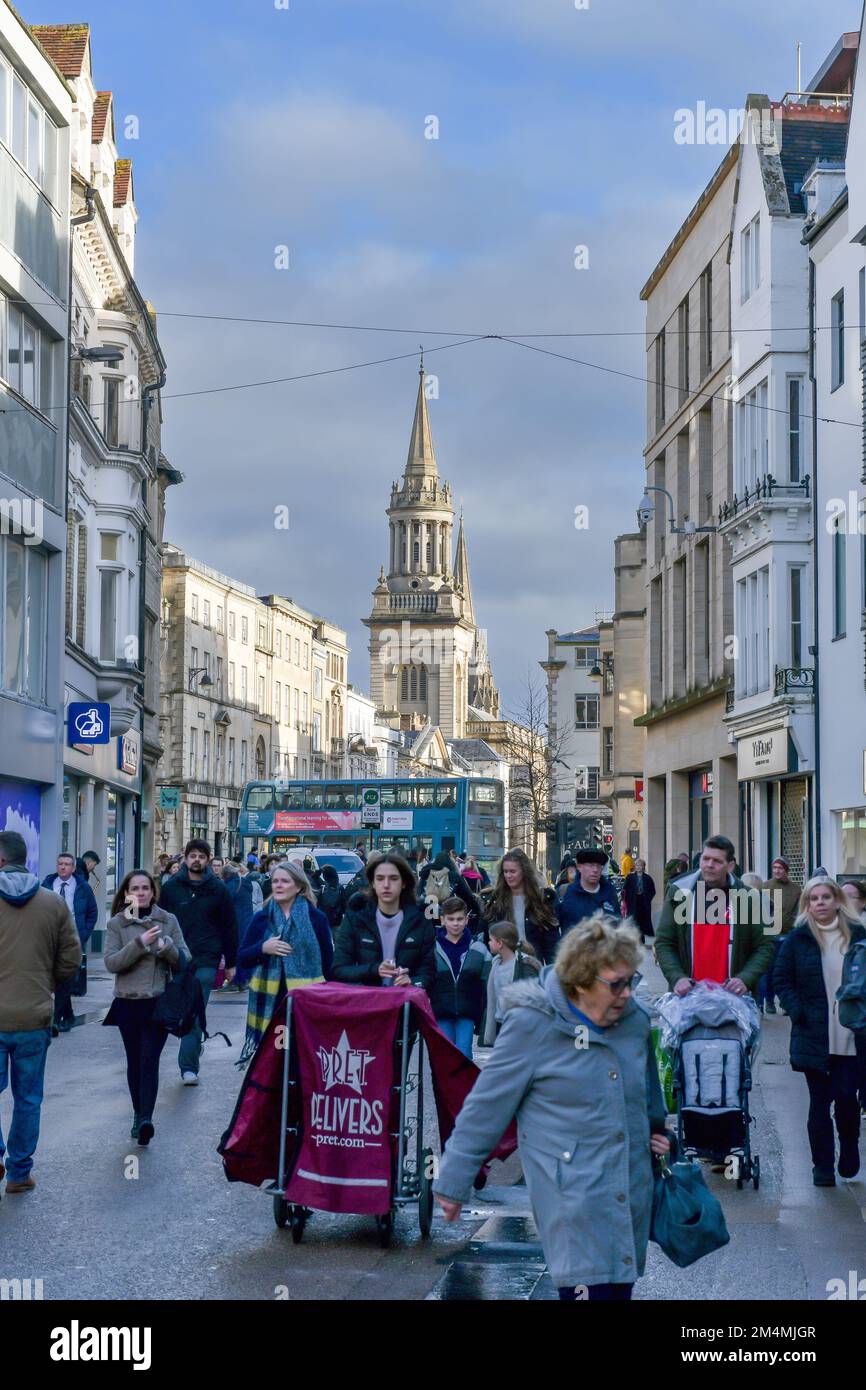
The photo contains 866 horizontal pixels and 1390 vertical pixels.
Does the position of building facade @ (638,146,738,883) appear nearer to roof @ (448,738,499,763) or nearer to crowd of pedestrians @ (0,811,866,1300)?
crowd of pedestrians @ (0,811,866,1300)

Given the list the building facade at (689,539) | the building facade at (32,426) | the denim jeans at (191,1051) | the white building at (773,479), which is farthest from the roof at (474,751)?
the denim jeans at (191,1051)

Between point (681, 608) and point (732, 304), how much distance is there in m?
9.57

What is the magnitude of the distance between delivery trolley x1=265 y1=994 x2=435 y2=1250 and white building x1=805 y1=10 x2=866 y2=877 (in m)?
19.7

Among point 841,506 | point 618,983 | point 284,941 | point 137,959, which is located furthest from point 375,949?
point 841,506

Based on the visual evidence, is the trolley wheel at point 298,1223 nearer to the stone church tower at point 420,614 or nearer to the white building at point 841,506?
the white building at point 841,506

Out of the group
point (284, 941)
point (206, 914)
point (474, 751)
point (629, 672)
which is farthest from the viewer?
point (474, 751)

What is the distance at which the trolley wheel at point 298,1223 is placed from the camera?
892cm

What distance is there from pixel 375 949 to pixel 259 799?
45.6 meters

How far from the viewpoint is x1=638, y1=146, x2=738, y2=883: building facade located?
1580 inches

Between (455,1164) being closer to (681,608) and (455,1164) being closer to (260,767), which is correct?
(681,608)

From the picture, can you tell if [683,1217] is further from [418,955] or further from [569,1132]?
[418,955]

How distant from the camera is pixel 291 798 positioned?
5494cm

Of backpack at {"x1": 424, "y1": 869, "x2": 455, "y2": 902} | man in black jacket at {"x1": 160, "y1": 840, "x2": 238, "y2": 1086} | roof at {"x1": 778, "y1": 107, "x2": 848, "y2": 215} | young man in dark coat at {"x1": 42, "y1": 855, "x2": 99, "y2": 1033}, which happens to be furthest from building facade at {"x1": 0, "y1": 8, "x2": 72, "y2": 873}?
roof at {"x1": 778, "y1": 107, "x2": 848, "y2": 215}
